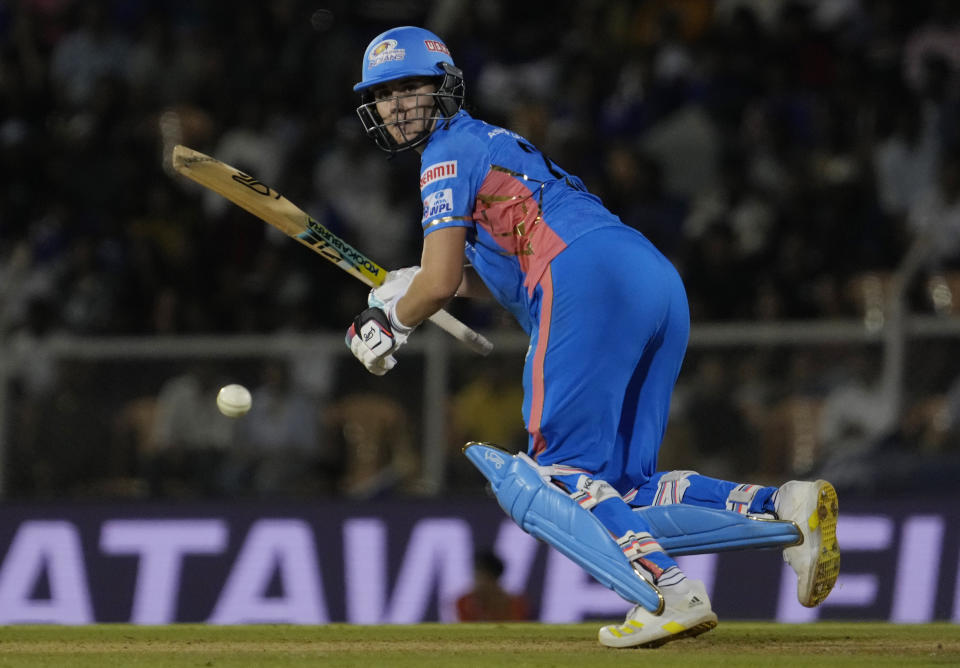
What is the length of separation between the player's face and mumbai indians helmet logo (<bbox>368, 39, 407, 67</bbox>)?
0.28 ft

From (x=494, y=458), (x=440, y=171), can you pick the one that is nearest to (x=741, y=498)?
(x=494, y=458)

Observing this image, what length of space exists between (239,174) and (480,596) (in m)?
3.54

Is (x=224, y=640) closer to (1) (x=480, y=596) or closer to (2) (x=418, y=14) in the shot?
(1) (x=480, y=596)

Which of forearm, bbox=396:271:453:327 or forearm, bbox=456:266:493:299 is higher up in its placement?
forearm, bbox=456:266:493:299

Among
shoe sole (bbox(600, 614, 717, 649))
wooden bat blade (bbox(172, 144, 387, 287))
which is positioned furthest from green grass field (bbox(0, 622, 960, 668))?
wooden bat blade (bbox(172, 144, 387, 287))

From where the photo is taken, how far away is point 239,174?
251 inches

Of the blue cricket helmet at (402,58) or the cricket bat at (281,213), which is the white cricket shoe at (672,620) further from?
the blue cricket helmet at (402,58)

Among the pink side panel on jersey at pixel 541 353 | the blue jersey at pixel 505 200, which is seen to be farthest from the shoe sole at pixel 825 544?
the blue jersey at pixel 505 200

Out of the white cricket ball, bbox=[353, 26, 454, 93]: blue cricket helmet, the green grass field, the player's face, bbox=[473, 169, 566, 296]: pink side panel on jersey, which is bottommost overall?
the green grass field

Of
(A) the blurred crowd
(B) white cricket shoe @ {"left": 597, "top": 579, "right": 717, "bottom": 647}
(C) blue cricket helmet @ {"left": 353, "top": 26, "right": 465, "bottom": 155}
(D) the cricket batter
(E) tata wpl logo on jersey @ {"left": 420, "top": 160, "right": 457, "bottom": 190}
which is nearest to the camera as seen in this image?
(B) white cricket shoe @ {"left": 597, "top": 579, "right": 717, "bottom": 647}

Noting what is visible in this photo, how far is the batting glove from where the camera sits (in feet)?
18.7

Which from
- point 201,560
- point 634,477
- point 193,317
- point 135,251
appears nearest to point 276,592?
point 201,560

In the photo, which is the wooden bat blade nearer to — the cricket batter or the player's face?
the cricket batter

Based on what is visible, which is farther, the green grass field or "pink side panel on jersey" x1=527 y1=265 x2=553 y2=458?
"pink side panel on jersey" x1=527 y1=265 x2=553 y2=458
